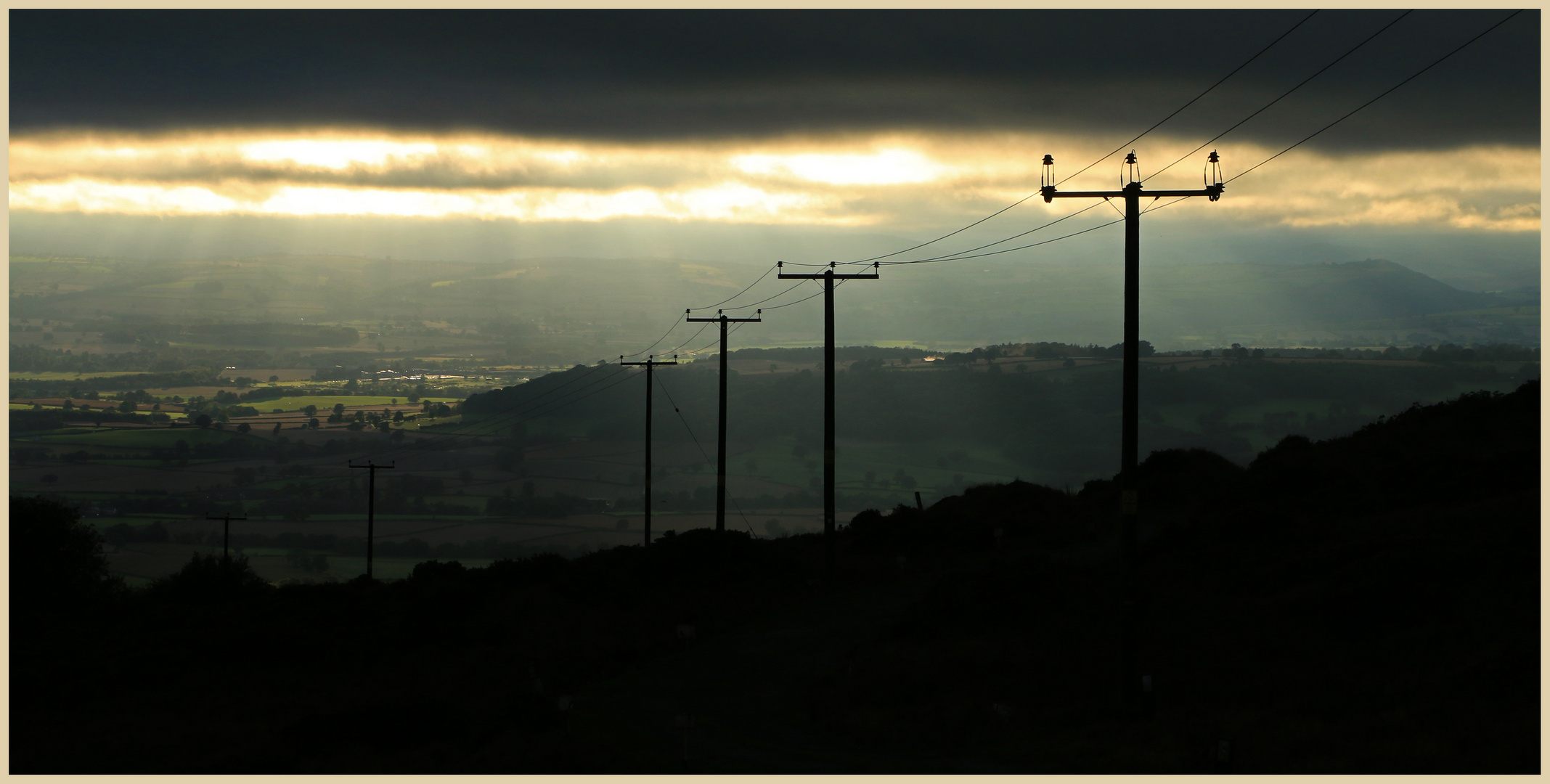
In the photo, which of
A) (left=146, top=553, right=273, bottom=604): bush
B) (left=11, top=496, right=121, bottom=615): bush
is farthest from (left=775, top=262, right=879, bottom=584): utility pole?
(left=11, top=496, right=121, bottom=615): bush

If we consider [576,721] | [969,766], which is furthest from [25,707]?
[969,766]

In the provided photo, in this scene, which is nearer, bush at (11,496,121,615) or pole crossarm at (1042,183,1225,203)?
pole crossarm at (1042,183,1225,203)

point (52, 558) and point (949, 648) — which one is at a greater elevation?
point (949, 648)

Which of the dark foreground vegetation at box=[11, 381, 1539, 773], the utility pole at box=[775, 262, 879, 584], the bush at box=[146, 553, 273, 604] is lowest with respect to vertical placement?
the bush at box=[146, 553, 273, 604]

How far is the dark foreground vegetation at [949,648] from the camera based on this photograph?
56.7 ft

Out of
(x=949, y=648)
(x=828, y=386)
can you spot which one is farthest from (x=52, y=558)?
(x=949, y=648)

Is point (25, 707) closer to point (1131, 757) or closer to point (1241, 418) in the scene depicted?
point (1131, 757)

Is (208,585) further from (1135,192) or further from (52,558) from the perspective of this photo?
(1135,192)

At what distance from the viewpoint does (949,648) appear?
2462 cm

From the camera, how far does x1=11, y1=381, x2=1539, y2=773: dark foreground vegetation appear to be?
56.7 feet

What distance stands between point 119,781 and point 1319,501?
127 ft

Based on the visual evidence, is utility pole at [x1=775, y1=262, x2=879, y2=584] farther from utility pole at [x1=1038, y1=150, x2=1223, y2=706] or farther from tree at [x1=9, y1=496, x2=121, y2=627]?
tree at [x1=9, y1=496, x2=121, y2=627]

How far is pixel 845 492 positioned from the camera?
550ft

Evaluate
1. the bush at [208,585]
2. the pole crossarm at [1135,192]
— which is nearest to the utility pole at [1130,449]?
the pole crossarm at [1135,192]
